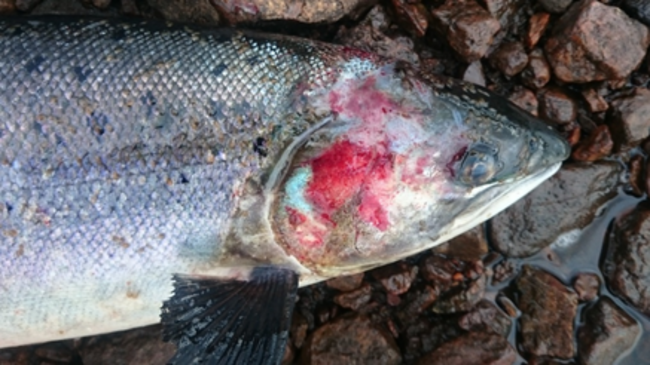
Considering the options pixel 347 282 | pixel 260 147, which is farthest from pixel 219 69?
pixel 347 282

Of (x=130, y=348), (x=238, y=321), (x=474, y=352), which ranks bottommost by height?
(x=130, y=348)

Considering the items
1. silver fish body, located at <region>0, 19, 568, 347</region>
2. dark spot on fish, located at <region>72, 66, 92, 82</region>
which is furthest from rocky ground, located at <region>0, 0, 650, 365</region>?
dark spot on fish, located at <region>72, 66, 92, 82</region>

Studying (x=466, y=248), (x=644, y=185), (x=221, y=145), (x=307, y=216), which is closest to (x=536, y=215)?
(x=466, y=248)

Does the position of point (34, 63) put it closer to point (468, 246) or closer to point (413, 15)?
point (413, 15)

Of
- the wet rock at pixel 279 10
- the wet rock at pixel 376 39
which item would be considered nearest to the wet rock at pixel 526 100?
the wet rock at pixel 376 39

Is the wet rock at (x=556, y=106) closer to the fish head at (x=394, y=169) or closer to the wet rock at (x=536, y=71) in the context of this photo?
the wet rock at (x=536, y=71)
